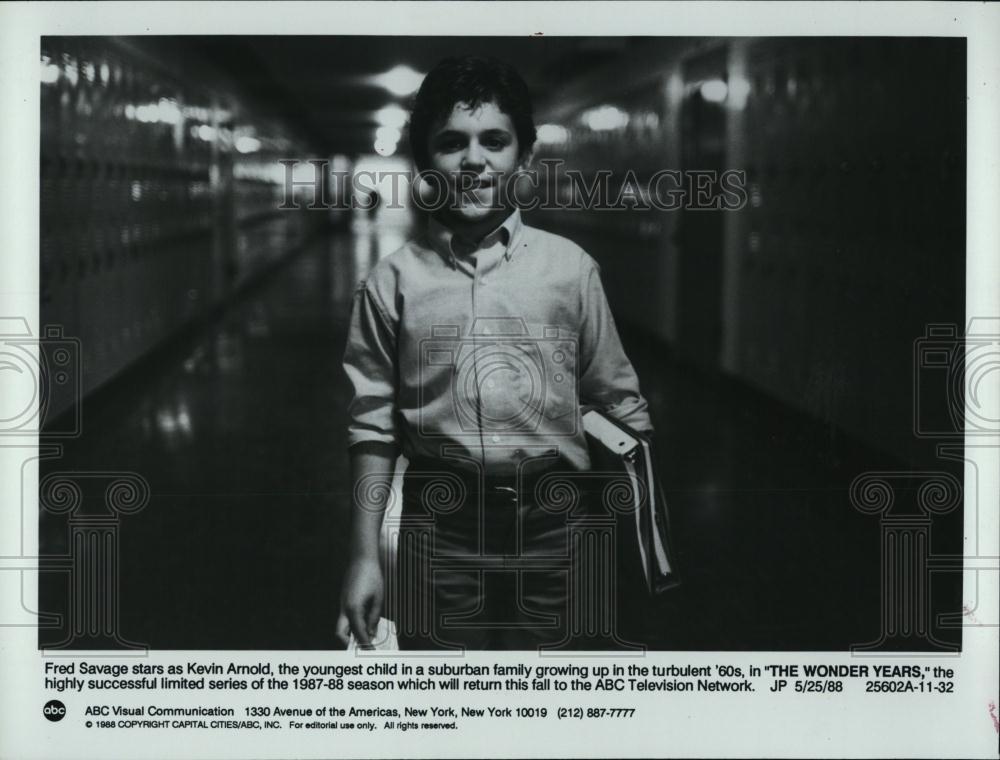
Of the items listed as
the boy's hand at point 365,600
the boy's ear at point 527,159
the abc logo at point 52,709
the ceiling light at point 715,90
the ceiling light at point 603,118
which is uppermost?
the ceiling light at point 715,90

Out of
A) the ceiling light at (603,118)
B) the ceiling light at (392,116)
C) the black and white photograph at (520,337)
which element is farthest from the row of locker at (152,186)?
the ceiling light at (603,118)

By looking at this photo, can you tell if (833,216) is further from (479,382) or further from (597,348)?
(479,382)

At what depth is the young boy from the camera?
15.5 feet

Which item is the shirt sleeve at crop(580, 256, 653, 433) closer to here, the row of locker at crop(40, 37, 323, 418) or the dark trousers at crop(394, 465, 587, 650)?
the dark trousers at crop(394, 465, 587, 650)

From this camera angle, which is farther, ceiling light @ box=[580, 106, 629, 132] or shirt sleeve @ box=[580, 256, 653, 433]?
shirt sleeve @ box=[580, 256, 653, 433]

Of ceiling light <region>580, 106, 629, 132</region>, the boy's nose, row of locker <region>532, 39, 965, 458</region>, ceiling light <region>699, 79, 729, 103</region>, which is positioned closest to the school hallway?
row of locker <region>532, 39, 965, 458</region>

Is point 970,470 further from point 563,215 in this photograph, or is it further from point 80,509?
point 80,509

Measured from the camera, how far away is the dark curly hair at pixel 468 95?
185 inches

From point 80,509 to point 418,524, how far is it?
31.7 inches

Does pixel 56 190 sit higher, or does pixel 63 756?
pixel 56 190

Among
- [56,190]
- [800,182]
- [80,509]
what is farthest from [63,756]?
[800,182]

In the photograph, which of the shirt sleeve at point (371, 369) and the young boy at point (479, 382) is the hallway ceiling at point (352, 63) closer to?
the young boy at point (479, 382)

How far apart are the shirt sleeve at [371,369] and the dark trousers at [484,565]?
137 millimetres

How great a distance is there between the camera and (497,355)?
15.5ft
